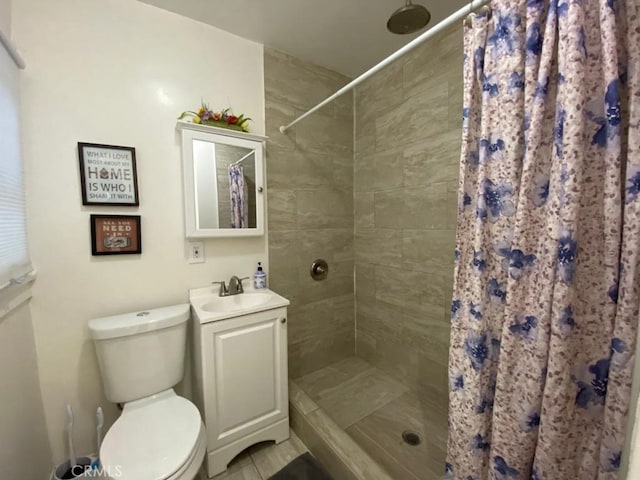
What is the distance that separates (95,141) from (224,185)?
A: 2.19 feet

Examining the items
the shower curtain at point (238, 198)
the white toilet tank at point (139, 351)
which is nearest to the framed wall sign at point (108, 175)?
the shower curtain at point (238, 198)

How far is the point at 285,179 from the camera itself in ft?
6.48

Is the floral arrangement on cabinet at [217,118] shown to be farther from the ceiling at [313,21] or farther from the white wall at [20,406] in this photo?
the white wall at [20,406]

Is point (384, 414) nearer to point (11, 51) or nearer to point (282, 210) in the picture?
point (282, 210)

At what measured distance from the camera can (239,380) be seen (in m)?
1.44

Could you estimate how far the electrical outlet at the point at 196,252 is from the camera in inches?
65.6

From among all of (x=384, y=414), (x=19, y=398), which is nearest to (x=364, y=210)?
(x=384, y=414)

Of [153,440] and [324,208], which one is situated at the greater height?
[324,208]

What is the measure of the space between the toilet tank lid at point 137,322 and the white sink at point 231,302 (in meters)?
0.10

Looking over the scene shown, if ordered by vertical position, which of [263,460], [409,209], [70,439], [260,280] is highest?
[409,209]

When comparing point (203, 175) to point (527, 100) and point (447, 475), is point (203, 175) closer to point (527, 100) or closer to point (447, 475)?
point (527, 100)

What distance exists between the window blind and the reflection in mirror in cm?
73

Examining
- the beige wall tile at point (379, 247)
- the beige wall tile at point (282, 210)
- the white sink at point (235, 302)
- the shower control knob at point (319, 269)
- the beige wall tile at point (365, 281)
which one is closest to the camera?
the white sink at point (235, 302)

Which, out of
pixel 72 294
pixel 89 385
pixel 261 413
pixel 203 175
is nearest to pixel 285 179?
pixel 203 175
